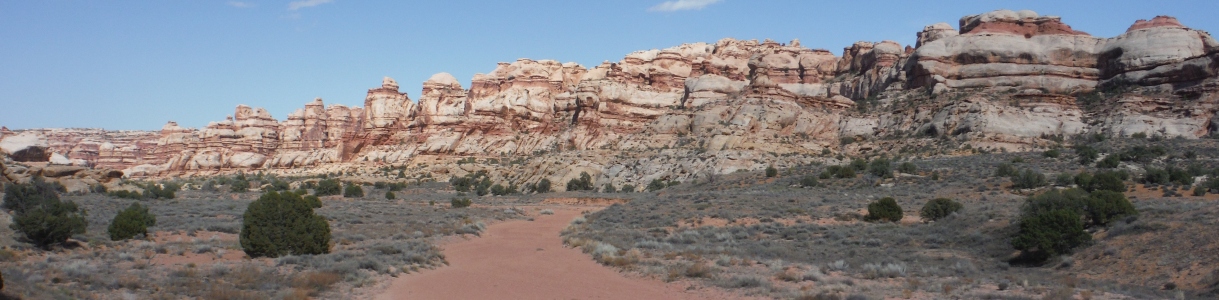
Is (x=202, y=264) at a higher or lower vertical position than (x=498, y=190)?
higher

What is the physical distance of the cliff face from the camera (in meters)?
54.2

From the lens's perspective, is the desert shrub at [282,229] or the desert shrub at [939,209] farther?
the desert shrub at [939,209]

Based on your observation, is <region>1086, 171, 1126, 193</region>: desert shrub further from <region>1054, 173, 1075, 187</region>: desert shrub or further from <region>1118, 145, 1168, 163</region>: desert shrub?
<region>1118, 145, 1168, 163</region>: desert shrub

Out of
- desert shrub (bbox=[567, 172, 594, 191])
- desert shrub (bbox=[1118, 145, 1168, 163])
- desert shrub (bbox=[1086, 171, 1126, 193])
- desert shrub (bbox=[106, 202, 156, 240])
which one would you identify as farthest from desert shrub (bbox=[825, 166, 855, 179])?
desert shrub (bbox=[106, 202, 156, 240])

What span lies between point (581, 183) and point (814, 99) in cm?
2328

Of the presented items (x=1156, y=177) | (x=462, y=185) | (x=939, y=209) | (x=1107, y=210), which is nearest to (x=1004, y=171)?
(x=1156, y=177)

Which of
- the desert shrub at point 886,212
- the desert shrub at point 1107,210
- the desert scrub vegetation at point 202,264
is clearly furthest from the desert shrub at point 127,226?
the desert shrub at point 1107,210

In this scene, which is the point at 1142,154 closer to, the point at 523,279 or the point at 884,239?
the point at 884,239

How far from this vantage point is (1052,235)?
639 inches

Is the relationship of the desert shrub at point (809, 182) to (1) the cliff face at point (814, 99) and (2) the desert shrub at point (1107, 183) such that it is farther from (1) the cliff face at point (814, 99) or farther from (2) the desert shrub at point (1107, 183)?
(2) the desert shrub at point (1107, 183)

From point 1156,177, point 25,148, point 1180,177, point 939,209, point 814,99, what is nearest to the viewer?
point 939,209

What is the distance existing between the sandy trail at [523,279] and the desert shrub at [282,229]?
312 centimetres

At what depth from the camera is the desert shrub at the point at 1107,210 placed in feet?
58.9

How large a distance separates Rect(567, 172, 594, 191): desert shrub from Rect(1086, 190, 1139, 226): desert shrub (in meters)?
36.4
